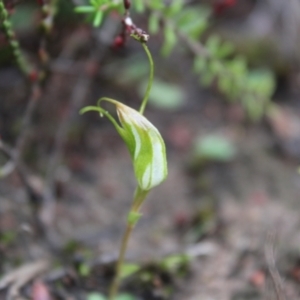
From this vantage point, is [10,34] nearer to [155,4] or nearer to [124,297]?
[155,4]

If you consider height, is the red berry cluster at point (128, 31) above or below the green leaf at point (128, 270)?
above

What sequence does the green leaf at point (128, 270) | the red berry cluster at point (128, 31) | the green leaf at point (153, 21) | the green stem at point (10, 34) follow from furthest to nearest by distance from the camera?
the green leaf at point (153, 21) < the green leaf at point (128, 270) < the green stem at point (10, 34) < the red berry cluster at point (128, 31)

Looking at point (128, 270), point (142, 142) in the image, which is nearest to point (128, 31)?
point (142, 142)

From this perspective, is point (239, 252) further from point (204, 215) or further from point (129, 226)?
point (129, 226)

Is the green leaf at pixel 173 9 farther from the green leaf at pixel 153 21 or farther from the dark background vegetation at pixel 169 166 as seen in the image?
the dark background vegetation at pixel 169 166

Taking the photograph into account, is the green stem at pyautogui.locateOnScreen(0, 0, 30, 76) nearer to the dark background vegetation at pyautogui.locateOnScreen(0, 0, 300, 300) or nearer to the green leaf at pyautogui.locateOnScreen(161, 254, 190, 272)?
the dark background vegetation at pyautogui.locateOnScreen(0, 0, 300, 300)

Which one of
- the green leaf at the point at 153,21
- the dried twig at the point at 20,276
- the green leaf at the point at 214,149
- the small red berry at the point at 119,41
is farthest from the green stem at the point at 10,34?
the green leaf at the point at 214,149

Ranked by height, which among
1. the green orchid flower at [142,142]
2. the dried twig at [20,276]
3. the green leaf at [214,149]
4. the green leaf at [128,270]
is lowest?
the green leaf at [214,149]
